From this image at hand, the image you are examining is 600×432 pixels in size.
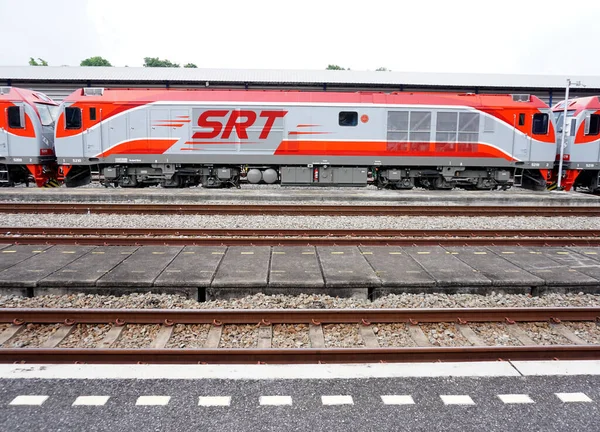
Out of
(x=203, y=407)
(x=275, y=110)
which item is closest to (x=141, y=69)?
(x=275, y=110)

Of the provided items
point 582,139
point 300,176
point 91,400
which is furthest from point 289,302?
point 582,139

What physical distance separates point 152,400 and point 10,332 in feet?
8.94

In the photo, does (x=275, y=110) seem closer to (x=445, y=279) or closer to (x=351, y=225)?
(x=351, y=225)

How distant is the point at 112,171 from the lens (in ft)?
57.2

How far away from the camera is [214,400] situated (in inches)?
162

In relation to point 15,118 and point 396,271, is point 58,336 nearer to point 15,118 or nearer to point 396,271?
point 396,271

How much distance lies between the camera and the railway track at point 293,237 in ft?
30.8

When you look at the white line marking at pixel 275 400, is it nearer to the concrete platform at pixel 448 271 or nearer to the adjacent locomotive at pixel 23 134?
the concrete platform at pixel 448 271

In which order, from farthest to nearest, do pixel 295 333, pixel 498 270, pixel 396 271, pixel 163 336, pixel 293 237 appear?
pixel 293 237 → pixel 498 270 → pixel 396 271 → pixel 295 333 → pixel 163 336

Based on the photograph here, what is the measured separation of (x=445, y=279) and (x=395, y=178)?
1119cm

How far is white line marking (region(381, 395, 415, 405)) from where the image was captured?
13.5 ft

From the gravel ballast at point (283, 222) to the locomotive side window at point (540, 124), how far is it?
5.74 meters

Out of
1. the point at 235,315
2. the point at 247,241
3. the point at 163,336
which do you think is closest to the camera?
the point at 163,336

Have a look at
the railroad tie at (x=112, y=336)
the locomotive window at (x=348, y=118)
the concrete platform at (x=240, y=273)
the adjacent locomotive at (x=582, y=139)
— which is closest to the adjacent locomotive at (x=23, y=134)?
the locomotive window at (x=348, y=118)
